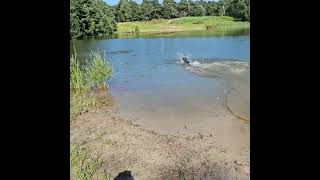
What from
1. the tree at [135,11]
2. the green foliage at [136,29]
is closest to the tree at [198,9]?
the tree at [135,11]

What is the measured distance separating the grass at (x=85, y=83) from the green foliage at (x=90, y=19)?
59.4ft

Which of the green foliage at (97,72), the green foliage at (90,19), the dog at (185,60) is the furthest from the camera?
the green foliage at (90,19)

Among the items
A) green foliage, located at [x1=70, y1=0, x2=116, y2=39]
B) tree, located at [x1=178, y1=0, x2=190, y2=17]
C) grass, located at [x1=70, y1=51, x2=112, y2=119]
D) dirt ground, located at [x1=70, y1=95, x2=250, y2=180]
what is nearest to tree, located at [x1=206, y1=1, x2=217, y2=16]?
tree, located at [x1=178, y1=0, x2=190, y2=17]

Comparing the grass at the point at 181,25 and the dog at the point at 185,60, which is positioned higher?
the grass at the point at 181,25

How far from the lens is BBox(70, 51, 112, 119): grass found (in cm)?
766

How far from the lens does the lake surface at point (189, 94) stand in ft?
23.6

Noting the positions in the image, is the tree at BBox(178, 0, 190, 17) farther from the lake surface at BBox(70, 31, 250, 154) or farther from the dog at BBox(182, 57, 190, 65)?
the dog at BBox(182, 57, 190, 65)

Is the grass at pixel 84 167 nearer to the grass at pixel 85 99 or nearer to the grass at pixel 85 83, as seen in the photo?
the grass at pixel 85 99

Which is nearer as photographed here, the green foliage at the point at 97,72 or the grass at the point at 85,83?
the grass at the point at 85,83

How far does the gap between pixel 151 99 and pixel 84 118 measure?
10.0ft

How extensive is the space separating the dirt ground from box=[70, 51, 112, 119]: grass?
501 millimetres
